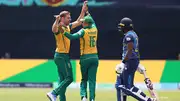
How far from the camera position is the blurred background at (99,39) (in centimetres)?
2439

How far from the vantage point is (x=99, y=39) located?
90.9 feet

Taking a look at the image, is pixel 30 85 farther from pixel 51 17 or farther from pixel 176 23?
pixel 176 23

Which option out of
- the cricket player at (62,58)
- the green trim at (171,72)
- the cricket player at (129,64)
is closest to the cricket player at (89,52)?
the cricket player at (62,58)

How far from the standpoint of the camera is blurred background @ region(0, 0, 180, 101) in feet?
80.0

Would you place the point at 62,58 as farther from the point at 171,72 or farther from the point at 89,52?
the point at 171,72

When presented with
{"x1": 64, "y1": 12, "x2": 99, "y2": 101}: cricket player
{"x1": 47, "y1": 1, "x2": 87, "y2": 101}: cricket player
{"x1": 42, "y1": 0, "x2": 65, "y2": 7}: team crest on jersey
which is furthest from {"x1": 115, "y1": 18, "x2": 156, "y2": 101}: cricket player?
{"x1": 42, "y1": 0, "x2": 65, "y2": 7}: team crest on jersey

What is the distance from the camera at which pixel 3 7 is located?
26.4 metres

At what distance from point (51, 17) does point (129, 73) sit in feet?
40.8

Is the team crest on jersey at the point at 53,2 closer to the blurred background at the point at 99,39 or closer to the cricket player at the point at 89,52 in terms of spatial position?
the blurred background at the point at 99,39

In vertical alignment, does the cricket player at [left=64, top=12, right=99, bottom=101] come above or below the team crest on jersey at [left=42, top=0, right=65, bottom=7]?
below

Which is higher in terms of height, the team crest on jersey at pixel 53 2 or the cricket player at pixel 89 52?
the team crest on jersey at pixel 53 2

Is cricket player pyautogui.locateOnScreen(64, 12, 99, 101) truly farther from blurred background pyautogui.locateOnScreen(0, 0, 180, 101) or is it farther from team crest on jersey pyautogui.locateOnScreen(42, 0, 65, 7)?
team crest on jersey pyautogui.locateOnScreen(42, 0, 65, 7)

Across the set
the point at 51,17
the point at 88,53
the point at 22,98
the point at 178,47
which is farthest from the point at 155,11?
the point at 88,53

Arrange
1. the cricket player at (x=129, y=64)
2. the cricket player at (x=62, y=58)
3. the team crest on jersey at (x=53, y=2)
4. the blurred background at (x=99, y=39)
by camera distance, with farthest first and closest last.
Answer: the team crest on jersey at (x=53, y=2), the blurred background at (x=99, y=39), the cricket player at (x=62, y=58), the cricket player at (x=129, y=64)
